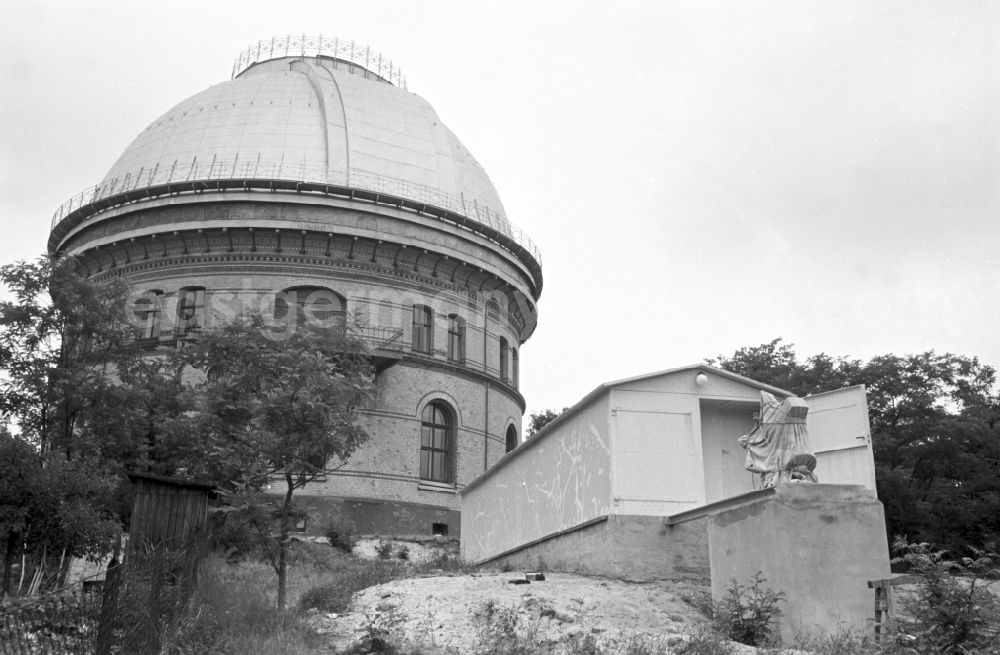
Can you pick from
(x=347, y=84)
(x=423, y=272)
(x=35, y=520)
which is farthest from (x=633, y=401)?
(x=347, y=84)

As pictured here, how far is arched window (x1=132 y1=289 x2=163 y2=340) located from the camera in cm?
3284

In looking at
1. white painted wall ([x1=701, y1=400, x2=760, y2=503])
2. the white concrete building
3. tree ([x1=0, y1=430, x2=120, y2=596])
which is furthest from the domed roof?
white painted wall ([x1=701, y1=400, x2=760, y2=503])

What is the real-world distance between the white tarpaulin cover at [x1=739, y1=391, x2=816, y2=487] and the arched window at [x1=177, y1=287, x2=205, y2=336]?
21630mm

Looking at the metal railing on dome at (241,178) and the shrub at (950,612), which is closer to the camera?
the shrub at (950,612)

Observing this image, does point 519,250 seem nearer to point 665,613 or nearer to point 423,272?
point 423,272

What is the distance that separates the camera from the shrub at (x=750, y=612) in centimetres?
1263

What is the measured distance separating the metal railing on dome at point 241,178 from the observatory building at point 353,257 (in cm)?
7

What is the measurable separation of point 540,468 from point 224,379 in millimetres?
6561

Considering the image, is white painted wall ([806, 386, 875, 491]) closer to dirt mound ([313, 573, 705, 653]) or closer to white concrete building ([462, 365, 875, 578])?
white concrete building ([462, 365, 875, 578])

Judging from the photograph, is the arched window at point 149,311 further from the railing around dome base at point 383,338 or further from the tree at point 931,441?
the tree at point 931,441

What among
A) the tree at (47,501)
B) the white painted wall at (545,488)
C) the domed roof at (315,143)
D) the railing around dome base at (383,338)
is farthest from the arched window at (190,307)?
the tree at (47,501)

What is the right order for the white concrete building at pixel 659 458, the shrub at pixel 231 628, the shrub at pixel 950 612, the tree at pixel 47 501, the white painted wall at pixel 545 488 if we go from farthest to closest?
the white painted wall at pixel 545 488 < the white concrete building at pixel 659 458 < the tree at pixel 47 501 < the shrub at pixel 231 628 < the shrub at pixel 950 612

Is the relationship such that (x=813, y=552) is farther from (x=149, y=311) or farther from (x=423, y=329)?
(x=149, y=311)

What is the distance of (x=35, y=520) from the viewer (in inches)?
683
